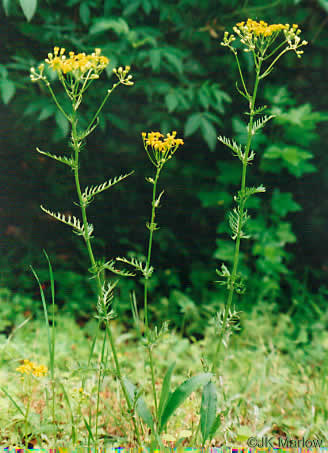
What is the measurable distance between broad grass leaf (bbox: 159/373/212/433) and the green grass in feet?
0.36

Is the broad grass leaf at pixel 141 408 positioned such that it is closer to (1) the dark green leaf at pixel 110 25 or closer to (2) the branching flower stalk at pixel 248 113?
(2) the branching flower stalk at pixel 248 113

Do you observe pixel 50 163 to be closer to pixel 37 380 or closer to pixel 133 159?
pixel 133 159

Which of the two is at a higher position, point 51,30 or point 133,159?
point 51,30

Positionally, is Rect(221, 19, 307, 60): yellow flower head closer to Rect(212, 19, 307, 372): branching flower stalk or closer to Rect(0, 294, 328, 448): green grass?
Rect(212, 19, 307, 372): branching flower stalk

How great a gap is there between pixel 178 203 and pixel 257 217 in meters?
0.50

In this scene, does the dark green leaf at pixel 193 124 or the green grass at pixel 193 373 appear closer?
the green grass at pixel 193 373

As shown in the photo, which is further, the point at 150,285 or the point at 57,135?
the point at 150,285

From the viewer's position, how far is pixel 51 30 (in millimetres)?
2316

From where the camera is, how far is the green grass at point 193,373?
1533mm

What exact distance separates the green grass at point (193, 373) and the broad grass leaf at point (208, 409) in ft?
0.34

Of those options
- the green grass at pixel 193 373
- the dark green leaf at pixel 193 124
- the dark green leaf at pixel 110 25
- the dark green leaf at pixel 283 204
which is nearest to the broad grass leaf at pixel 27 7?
the dark green leaf at pixel 110 25

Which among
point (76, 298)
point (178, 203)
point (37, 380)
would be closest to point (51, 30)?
point (178, 203)

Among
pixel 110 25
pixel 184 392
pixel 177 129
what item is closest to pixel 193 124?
pixel 177 129

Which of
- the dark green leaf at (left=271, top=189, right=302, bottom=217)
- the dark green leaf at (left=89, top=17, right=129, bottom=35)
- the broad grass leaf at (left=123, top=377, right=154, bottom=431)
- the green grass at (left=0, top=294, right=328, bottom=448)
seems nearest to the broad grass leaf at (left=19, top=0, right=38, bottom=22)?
the dark green leaf at (left=89, top=17, right=129, bottom=35)
